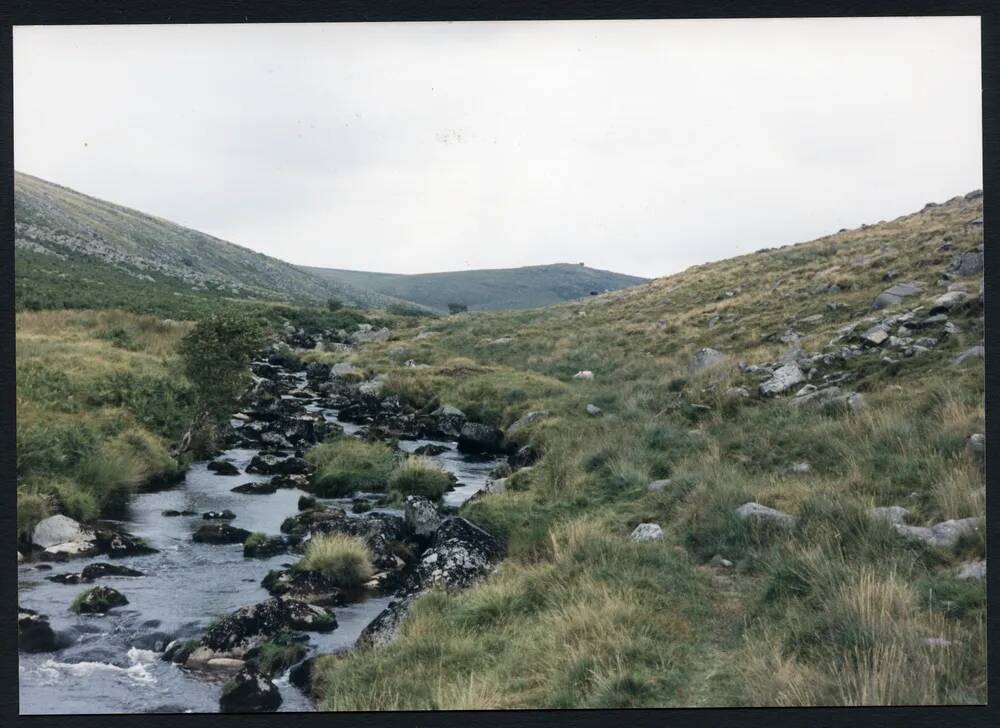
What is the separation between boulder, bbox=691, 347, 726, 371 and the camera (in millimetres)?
11625

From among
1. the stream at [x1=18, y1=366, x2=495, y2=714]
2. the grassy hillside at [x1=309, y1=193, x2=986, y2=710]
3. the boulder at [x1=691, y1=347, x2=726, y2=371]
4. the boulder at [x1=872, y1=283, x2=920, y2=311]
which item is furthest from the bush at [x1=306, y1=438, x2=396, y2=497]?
the boulder at [x1=872, y1=283, x2=920, y2=311]

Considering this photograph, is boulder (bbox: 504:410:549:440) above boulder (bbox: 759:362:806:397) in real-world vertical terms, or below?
below

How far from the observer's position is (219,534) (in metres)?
8.22

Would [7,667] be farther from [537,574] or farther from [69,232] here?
[69,232]

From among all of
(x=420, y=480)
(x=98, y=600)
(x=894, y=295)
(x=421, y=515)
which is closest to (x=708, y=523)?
(x=421, y=515)

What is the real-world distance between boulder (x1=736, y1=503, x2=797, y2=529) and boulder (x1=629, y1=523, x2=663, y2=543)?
2.58 feet

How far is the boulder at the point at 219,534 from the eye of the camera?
8.16m

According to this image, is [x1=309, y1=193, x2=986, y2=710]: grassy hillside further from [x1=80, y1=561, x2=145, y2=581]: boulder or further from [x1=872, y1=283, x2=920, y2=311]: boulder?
[x1=80, y1=561, x2=145, y2=581]: boulder

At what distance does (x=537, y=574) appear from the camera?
612 cm

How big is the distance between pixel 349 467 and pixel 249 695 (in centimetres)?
459

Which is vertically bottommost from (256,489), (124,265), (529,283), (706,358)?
(256,489)

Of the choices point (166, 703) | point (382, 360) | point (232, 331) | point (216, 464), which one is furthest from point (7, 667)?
point (382, 360)

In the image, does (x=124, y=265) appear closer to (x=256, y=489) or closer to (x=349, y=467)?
(x=256, y=489)

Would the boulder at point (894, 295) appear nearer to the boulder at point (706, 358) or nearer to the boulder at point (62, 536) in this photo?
the boulder at point (706, 358)
